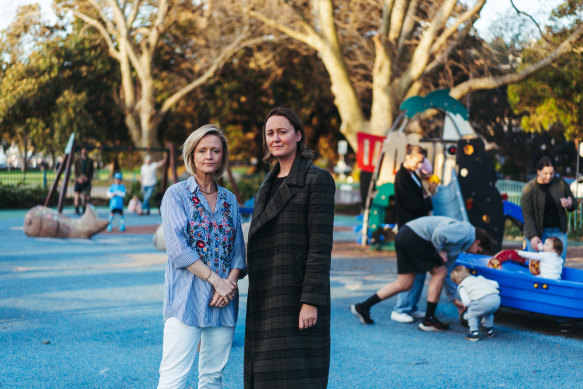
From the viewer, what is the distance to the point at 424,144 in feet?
A: 43.8

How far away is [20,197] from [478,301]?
66.0 ft

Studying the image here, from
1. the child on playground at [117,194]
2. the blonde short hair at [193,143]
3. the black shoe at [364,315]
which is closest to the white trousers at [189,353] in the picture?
the blonde short hair at [193,143]

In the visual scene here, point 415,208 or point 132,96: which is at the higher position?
point 132,96

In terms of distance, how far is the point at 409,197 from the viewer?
700 cm

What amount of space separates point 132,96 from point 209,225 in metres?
26.1

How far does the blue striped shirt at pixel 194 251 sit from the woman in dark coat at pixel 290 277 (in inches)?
7.8

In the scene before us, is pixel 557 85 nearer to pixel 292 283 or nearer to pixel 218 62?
pixel 218 62

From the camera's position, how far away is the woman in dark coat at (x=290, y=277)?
9.96 feet

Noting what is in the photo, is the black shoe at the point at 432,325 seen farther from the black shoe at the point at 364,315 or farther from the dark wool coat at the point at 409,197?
the dark wool coat at the point at 409,197

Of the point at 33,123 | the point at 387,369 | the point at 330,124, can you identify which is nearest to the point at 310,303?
the point at 387,369

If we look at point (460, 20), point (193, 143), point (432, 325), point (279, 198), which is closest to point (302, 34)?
point (460, 20)

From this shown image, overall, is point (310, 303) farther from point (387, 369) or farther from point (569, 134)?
point (569, 134)

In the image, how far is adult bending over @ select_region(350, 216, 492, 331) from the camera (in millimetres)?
6051

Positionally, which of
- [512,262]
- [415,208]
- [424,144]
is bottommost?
[512,262]
